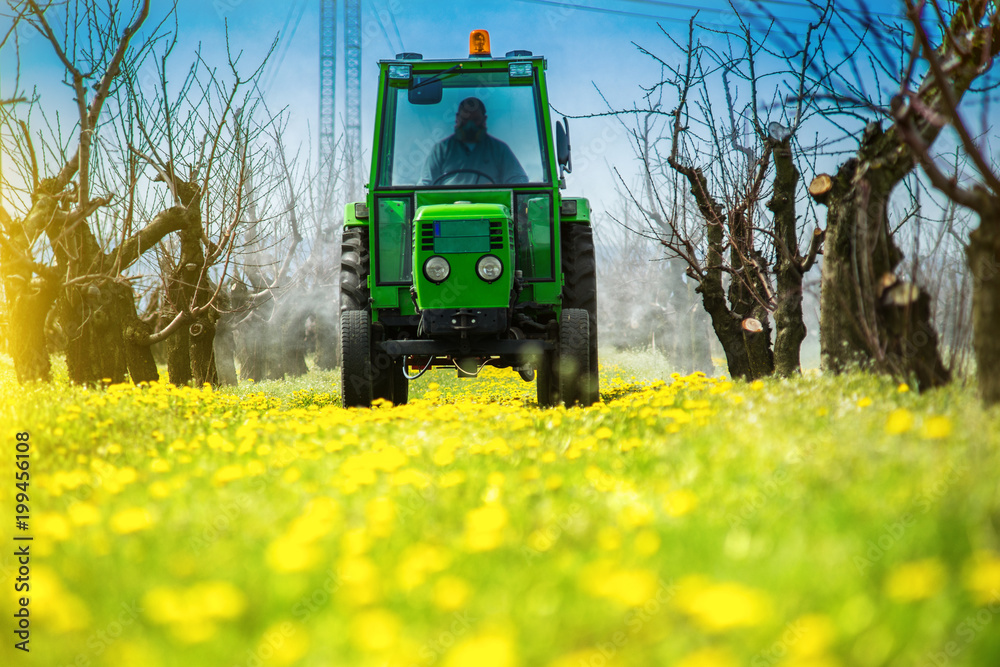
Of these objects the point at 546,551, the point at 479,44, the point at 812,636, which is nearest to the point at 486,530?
the point at 546,551

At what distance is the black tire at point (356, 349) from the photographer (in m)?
5.63

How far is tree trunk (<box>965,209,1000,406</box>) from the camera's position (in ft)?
9.32

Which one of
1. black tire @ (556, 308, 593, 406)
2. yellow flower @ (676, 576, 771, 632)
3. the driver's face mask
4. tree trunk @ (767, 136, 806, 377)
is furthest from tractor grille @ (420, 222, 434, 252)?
yellow flower @ (676, 576, 771, 632)

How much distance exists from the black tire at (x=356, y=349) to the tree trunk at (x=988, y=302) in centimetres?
420

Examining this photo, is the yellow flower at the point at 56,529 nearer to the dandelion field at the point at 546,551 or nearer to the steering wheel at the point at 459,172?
the dandelion field at the point at 546,551

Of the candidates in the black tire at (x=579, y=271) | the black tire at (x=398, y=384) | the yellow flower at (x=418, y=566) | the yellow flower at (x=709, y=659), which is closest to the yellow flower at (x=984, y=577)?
the yellow flower at (x=709, y=659)

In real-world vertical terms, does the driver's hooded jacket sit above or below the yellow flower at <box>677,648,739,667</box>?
above

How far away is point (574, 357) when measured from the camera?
5.48m

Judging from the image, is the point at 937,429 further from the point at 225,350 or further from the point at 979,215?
the point at 225,350

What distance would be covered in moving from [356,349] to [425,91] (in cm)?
232

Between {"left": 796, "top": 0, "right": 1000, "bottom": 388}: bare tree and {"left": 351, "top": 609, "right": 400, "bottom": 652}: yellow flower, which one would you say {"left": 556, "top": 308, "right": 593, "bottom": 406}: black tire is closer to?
{"left": 796, "top": 0, "right": 1000, "bottom": 388}: bare tree

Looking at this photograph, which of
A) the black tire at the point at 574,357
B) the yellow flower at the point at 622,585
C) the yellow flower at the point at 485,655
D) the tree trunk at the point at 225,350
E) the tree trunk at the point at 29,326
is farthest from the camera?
the tree trunk at the point at 225,350

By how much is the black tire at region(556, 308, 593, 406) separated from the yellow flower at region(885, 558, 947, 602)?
4043 millimetres

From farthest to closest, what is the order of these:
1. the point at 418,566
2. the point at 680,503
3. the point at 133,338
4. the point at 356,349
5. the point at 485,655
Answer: the point at 133,338 < the point at 356,349 < the point at 680,503 < the point at 418,566 < the point at 485,655
